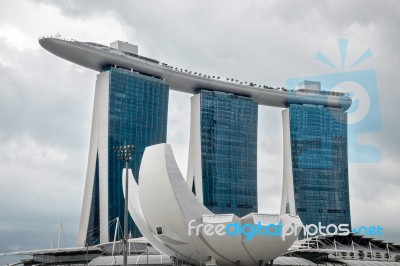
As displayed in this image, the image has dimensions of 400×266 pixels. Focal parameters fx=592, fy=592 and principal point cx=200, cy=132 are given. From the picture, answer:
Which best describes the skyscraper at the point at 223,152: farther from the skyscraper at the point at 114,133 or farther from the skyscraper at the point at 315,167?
the skyscraper at the point at 114,133

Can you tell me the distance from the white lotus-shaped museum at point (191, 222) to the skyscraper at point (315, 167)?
75029 mm

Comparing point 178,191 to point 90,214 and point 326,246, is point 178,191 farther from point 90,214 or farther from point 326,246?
point 90,214

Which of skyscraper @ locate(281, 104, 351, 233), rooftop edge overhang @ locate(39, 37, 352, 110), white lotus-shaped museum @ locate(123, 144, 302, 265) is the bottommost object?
white lotus-shaped museum @ locate(123, 144, 302, 265)

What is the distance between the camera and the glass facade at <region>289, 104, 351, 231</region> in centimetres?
13175

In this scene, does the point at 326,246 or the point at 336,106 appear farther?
the point at 336,106

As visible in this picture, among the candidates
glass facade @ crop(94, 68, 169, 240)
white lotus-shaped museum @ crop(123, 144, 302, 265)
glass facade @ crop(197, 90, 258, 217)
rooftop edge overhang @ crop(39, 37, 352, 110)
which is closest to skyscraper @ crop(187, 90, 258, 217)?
glass facade @ crop(197, 90, 258, 217)

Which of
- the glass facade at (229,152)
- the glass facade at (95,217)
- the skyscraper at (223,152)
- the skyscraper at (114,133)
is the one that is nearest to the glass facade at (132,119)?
Answer: the skyscraper at (114,133)

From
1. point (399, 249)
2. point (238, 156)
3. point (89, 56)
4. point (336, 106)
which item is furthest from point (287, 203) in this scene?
point (89, 56)

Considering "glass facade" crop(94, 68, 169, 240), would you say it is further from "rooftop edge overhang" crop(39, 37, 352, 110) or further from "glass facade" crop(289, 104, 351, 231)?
"glass facade" crop(289, 104, 351, 231)

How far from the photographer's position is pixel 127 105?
112 m

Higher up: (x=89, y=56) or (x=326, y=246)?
(x=89, y=56)

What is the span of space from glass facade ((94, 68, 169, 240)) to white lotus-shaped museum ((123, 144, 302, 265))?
48752 millimetres

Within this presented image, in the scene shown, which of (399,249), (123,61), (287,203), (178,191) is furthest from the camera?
(287,203)

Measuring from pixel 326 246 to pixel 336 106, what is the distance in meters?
52.9
